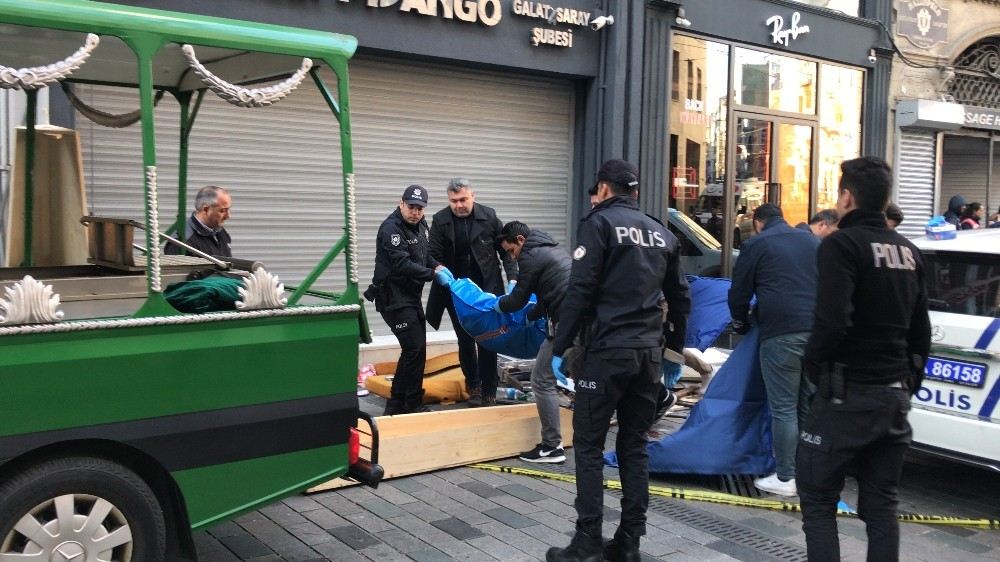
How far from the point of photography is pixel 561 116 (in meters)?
10.6

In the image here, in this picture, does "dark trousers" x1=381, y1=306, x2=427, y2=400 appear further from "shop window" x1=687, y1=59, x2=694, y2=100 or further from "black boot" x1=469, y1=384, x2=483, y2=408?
"shop window" x1=687, y1=59, x2=694, y2=100

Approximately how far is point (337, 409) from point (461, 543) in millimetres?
1116

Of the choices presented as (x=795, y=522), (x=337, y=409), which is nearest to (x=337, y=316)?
(x=337, y=409)

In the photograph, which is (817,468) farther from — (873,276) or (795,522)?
(795,522)

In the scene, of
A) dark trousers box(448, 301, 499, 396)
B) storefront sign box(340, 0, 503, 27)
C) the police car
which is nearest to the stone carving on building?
storefront sign box(340, 0, 503, 27)

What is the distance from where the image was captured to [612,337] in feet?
14.6

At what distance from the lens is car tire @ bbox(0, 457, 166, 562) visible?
3387 mm

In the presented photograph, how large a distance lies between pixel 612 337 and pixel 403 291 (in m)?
2.92

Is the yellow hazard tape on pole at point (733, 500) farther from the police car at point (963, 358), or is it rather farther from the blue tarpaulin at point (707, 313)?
the blue tarpaulin at point (707, 313)

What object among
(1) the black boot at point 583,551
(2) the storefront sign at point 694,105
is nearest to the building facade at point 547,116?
(2) the storefront sign at point 694,105

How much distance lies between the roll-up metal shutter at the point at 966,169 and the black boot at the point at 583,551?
12860 millimetres

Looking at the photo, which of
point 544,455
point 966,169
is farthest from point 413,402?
point 966,169

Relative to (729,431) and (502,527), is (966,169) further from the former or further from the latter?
(502,527)

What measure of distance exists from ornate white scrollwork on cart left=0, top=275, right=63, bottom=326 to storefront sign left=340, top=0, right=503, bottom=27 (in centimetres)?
569
